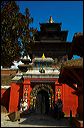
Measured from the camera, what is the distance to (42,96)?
25750 millimetres

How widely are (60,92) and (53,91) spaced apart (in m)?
0.80

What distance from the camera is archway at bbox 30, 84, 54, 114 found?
24.2m

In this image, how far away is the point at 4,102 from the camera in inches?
1053

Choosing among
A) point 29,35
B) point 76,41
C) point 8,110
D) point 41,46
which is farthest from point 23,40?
point 41,46

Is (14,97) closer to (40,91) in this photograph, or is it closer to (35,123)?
(40,91)

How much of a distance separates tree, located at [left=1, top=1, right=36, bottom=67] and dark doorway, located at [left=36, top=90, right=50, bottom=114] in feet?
34.9

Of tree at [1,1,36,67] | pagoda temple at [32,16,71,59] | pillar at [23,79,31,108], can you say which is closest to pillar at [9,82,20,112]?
pillar at [23,79,31,108]

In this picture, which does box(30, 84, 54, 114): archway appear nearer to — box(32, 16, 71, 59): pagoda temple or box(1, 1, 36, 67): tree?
box(1, 1, 36, 67): tree

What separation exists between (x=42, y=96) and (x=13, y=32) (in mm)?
12623

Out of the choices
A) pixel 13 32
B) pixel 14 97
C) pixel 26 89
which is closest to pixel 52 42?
pixel 14 97

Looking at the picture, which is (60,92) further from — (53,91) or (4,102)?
(4,102)

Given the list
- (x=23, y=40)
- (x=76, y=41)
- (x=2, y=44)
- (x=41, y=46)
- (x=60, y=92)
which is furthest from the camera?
(x=41, y=46)

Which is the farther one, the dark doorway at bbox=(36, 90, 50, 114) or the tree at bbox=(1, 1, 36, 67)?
the dark doorway at bbox=(36, 90, 50, 114)

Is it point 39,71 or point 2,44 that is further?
point 39,71
